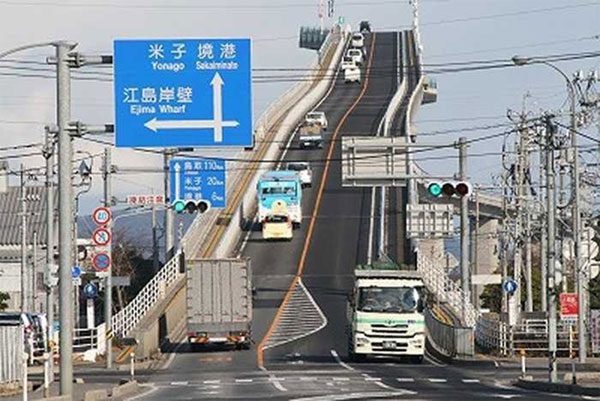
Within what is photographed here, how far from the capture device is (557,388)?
Answer: 122 ft

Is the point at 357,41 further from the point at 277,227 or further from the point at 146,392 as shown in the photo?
the point at 146,392

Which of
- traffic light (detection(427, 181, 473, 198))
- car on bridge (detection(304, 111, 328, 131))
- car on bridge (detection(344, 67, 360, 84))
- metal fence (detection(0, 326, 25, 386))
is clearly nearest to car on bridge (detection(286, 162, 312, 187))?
car on bridge (detection(304, 111, 328, 131))

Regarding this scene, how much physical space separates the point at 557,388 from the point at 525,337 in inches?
702

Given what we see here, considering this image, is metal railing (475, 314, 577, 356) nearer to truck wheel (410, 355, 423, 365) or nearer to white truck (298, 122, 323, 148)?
truck wheel (410, 355, 423, 365)

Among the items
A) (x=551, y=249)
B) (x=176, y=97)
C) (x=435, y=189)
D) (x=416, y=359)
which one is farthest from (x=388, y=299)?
(x=176, y=97)

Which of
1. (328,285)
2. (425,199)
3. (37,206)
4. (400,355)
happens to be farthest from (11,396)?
(37,206)

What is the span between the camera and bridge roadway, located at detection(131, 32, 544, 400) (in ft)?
123

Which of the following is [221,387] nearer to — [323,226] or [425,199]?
[323,226]

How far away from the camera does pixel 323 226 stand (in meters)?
90.1

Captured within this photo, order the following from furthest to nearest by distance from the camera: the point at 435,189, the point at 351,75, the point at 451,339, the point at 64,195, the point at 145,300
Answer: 1. the point at 351,75
2. the point at 145,300
3. the point at 451,339
4. the point at 435,189
5. the point at 64,195

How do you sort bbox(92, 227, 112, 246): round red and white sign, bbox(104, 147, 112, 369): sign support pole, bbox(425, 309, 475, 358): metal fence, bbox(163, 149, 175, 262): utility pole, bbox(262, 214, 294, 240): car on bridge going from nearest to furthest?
bbox(92, 227, 112, 246): round red and white sign
bbox(104, 147, 112, 369): sign support pole
bbox(425, 309, 475, 358): metal fence
bbox(163, 149, 175, 262): utility pole
bbox(262, 214, 294, 240): car on bridge

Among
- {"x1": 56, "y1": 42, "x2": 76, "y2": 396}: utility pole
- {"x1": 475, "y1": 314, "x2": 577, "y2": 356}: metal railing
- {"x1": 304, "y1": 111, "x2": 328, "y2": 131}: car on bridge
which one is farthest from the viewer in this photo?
{"x1": 304, "y1": 111, "x2": 328, "y2": 131}: car on bridge

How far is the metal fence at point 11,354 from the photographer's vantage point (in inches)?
1506

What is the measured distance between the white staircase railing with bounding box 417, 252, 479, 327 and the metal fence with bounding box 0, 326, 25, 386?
23225 millimetres
